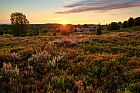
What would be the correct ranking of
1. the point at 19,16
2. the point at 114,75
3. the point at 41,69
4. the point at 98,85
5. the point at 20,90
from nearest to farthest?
the point at 20,90 → the point at 98,85 → the point at 114,75 → the point at 41,69 → the point at 19,16

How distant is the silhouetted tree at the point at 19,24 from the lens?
106688 millimetres

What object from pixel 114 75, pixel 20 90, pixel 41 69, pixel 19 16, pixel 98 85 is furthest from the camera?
pixel 19 16

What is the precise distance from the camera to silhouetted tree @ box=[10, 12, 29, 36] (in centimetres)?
10669

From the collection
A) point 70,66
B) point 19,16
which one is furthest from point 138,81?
point 19,16

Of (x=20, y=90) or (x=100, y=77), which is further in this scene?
(x=100, y=77)

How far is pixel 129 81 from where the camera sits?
9125 millimetres

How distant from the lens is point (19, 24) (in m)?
110

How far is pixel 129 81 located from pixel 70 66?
122 inches

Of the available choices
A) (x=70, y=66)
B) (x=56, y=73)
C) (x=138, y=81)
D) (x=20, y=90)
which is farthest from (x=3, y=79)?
(x=138, y=81)

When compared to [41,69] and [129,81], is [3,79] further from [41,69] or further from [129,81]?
[129,81]

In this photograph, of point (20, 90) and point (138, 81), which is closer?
point (20, 90)

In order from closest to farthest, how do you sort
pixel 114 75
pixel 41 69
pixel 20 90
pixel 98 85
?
1. pixel 20 90
2. pixel 98 85
3. pixel 114 75
4. pixel 41 69

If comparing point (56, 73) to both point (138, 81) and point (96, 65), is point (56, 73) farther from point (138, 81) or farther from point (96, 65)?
point (138, 81)

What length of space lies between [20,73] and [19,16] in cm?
Result: 10717
